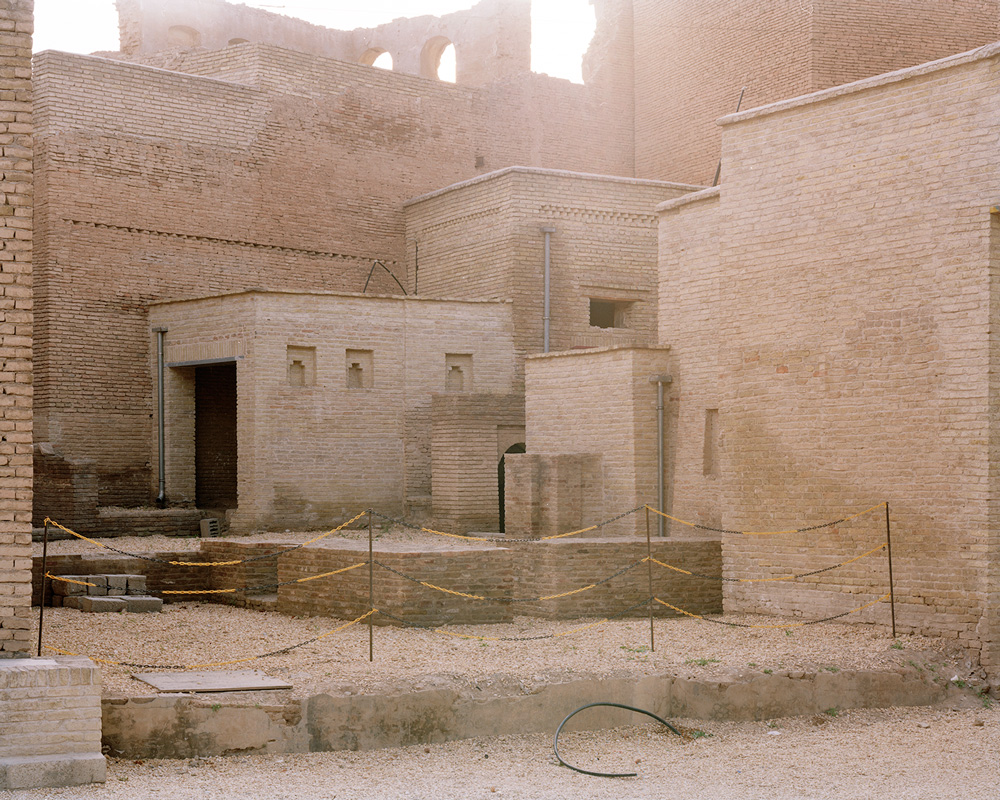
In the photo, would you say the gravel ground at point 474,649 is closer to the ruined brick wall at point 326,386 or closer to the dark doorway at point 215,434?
the ruined brick wall at point 326,386

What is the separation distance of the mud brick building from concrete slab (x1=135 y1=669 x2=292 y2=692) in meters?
1.16

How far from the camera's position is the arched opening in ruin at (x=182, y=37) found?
27297mm

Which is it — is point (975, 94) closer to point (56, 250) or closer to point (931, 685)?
point (931, 685)

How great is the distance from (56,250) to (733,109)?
1311 centimetres

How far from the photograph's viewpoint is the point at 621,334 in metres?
20.0

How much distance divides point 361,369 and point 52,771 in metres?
12.2

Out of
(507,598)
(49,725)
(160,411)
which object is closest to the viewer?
(49,725)

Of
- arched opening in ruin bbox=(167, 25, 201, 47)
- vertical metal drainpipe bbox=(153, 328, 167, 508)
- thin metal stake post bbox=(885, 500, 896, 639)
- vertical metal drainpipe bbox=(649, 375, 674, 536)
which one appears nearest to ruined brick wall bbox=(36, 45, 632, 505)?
vertical metal drainpipe bbox=(153, 328, 167, 508)

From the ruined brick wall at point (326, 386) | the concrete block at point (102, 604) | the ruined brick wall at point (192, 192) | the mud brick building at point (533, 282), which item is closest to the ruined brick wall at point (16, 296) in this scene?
the mud brick building at point (533, 282)

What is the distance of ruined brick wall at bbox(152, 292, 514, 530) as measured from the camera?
17781mm

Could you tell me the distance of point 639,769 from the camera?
781 cm

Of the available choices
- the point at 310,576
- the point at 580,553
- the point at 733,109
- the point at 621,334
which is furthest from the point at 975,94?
the point at 733,109

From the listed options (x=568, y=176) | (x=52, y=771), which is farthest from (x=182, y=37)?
(x=52, y=771)

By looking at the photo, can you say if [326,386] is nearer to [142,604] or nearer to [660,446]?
[660,446]
